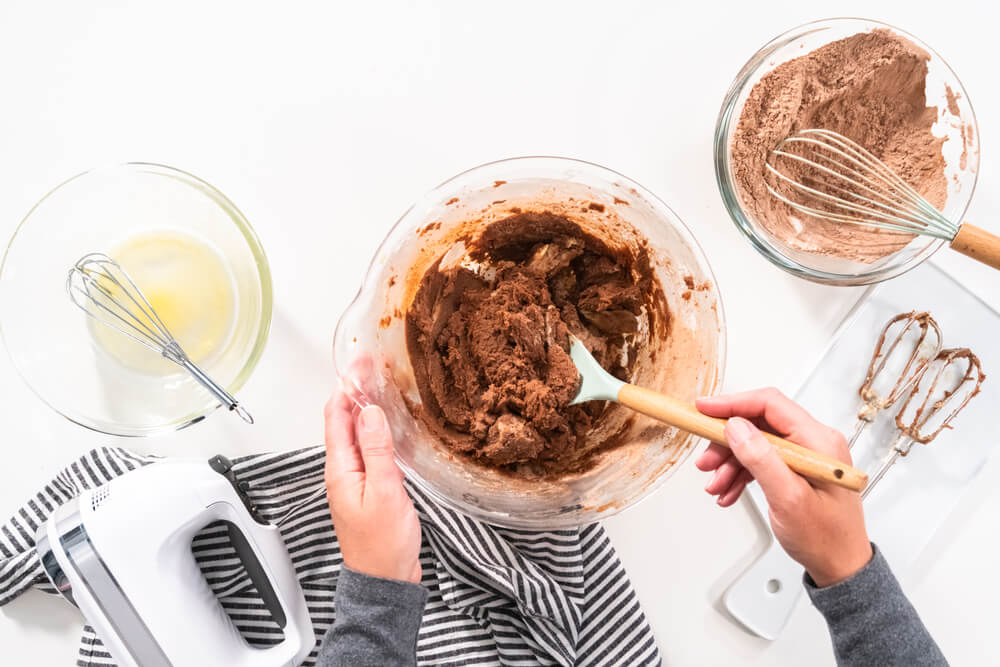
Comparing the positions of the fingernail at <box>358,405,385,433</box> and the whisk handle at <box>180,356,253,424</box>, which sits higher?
the fingernail at <box>358,405,385,433</box>

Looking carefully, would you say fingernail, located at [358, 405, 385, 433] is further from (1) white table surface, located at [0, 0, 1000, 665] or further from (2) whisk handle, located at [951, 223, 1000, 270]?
(2) whisk handle, located at [951, 223, 1000, 270]

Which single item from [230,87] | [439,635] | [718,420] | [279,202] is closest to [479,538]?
[439,635]

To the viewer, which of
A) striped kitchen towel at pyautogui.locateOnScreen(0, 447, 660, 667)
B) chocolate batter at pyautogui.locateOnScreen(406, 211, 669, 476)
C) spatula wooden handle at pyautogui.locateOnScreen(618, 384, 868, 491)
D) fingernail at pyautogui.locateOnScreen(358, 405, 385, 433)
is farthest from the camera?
striped kitchen towel at pyautogui.locateOnScreen(0, 447, 660, 667)

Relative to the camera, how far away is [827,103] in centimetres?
119

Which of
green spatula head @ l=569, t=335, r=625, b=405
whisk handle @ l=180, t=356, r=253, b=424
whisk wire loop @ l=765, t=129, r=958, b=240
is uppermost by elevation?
whisk wire loop @ l=765, t=129, r=958, b=240

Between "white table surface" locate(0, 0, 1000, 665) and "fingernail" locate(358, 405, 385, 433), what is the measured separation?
12.3 inches

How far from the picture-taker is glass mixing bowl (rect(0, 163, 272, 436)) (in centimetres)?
123

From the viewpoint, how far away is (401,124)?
1.29 m

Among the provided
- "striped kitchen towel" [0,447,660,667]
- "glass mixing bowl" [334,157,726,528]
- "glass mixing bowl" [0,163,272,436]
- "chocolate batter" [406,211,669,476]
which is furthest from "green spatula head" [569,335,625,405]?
"glass mixing bowl" [0,163,272,436]

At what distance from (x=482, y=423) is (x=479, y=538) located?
0.24 meters

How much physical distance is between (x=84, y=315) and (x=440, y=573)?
0.85m

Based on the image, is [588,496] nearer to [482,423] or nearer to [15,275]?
[482,423]

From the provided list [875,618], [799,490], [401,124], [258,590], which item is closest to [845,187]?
[799,490]

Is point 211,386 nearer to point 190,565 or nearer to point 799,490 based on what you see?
point 190,565
